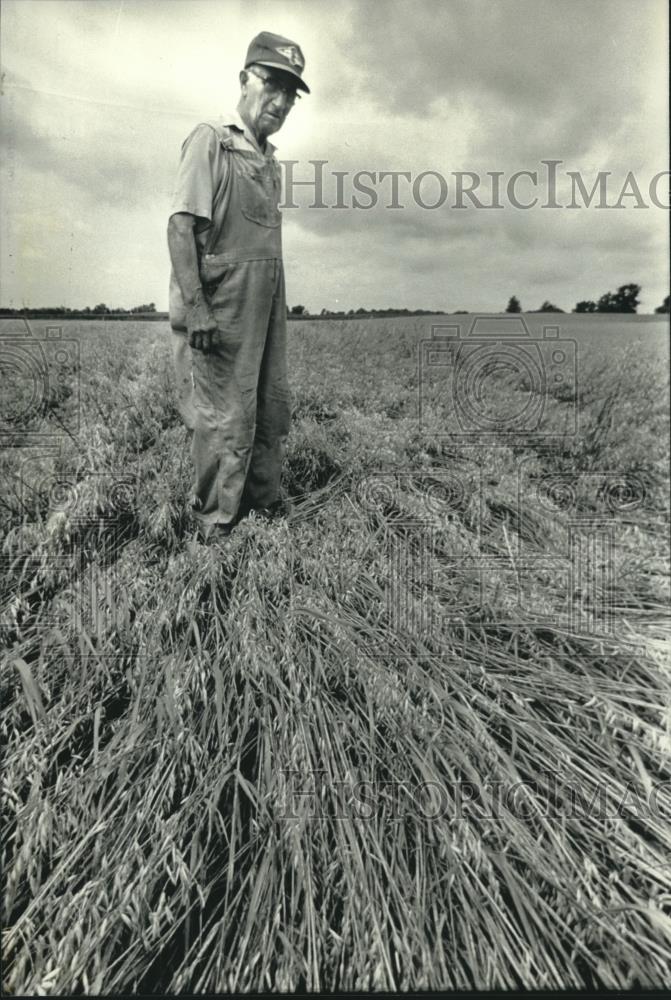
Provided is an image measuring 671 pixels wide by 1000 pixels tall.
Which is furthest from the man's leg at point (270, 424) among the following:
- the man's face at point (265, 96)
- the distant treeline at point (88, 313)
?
the man's face at point (265, 96)

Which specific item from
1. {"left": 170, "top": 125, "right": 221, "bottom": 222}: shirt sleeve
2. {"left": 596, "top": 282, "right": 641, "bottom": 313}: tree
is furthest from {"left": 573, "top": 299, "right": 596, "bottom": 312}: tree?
{"left": 170, "top": 125, "right": 221, "bottom": 222}: shirt sleeve

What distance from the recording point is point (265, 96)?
146 cm

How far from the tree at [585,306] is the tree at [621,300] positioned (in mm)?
18

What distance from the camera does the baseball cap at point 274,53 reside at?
1446 mm

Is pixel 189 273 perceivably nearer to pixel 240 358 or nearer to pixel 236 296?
pixel 236 296

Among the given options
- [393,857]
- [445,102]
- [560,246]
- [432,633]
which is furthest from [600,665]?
[445,102]

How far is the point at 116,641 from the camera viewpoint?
1.45 m

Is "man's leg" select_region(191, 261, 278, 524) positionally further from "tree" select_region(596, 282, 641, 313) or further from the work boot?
"tree" select_region(596, 282, 641, 313)

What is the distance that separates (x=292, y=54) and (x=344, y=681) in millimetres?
1428

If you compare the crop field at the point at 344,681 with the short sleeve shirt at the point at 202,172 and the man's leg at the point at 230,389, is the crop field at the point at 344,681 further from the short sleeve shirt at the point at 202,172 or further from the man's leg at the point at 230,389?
the short sleeve shirt at the point at 202,172

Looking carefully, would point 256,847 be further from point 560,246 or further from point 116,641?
point 560,246

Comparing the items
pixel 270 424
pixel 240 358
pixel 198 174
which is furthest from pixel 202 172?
pixel 270 424

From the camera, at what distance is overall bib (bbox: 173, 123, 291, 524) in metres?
1.50

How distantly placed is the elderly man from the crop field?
0.08 m
